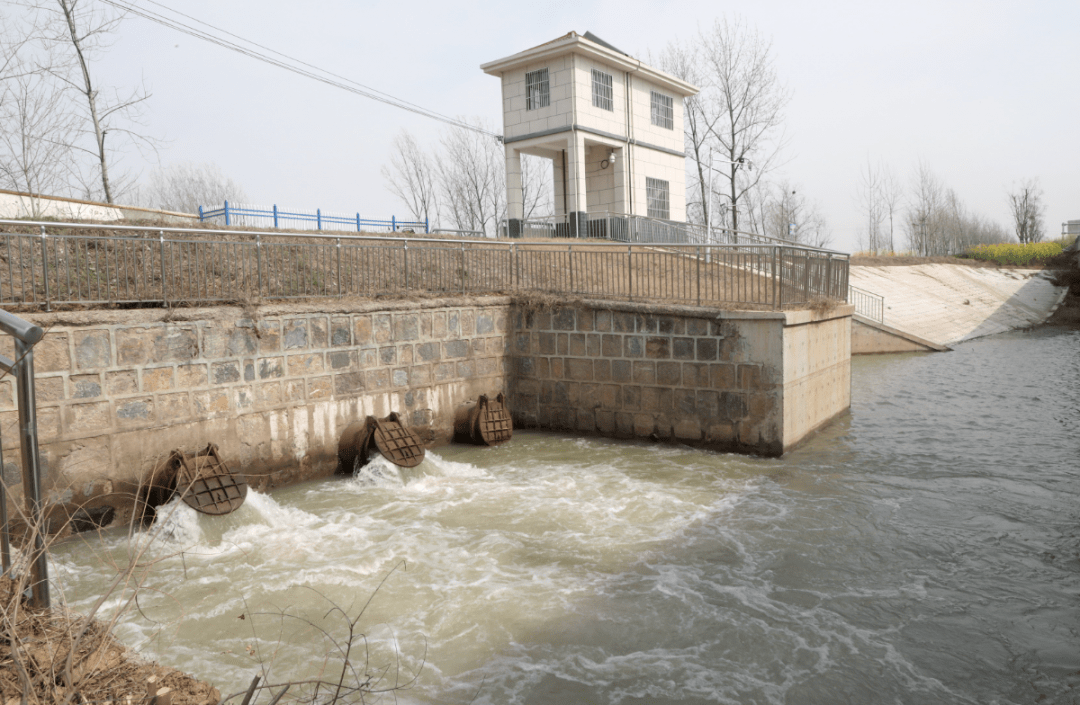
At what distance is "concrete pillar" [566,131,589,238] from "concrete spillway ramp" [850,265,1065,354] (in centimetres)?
1140

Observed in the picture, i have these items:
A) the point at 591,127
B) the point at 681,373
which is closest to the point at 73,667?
the point at 681,373

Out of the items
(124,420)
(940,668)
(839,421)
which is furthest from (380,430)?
(839,421)

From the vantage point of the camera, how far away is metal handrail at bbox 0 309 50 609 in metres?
2.86

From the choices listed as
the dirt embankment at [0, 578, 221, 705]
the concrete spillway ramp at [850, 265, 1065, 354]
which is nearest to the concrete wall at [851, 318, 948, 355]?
the concrete spillway ramp at [850, 265, 1065, 354]

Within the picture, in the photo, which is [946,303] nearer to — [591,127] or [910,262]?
[910,262]

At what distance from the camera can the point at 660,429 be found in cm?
1254

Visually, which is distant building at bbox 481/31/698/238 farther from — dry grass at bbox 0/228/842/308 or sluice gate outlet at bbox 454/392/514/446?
sluice gate outlet at bbox 454/392/514/446

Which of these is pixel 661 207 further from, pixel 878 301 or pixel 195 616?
pixel 195 616

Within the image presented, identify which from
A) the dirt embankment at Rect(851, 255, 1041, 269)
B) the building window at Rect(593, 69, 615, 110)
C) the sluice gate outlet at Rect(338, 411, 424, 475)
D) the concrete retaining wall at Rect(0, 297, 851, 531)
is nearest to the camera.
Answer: the concrete retaining wall at Rect(0, 297, 851, 531)

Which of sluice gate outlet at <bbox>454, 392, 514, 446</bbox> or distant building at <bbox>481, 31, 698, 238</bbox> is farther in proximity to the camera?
distant building at <bbox>481, 31, 698, 238</bbox>

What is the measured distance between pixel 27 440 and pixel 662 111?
29380 millimetres

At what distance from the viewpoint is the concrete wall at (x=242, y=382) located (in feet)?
26.8

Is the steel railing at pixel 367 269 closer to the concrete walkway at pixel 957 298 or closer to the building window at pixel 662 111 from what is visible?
the building window at pixel 662 111

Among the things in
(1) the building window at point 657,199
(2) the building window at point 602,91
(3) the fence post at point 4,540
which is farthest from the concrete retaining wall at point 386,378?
(2) the building window at point 602,91
